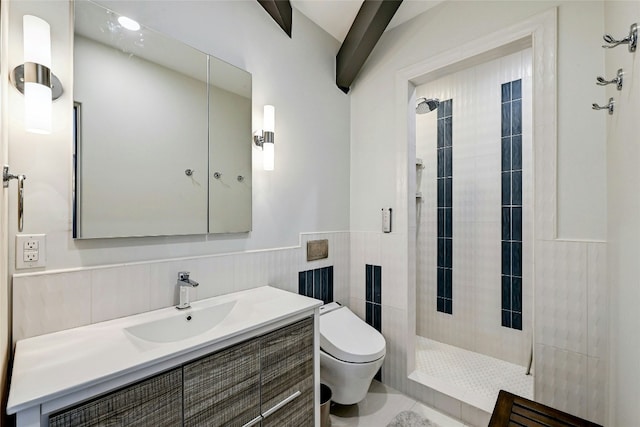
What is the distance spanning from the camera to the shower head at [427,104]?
259 cm

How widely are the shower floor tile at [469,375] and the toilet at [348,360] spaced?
1.85ft

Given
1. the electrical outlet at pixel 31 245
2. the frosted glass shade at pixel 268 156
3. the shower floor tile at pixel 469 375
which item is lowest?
the shower floor tile at pixel 469 375

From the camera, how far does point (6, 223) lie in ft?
3.11

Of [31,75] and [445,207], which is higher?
[31,75]

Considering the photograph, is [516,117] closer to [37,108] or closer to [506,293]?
[506,293]

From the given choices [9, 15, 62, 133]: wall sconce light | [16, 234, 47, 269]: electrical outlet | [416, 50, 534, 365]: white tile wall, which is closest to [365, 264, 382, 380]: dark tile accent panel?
[416, 50, 534, 365]: white tile wall

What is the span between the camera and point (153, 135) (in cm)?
136

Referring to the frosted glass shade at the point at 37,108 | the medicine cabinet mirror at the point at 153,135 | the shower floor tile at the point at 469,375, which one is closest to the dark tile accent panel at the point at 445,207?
the shower floor tile at the point at 469,375

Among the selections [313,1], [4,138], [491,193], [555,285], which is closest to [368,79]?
[313,1]

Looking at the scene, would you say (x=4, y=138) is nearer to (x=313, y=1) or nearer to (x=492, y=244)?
(x=313, y=1)

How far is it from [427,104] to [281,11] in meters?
1.49

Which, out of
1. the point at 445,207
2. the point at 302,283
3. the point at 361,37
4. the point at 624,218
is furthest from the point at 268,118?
the point at 445,207

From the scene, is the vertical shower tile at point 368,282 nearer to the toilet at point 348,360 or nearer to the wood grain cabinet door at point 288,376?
the toilet at point 348,360

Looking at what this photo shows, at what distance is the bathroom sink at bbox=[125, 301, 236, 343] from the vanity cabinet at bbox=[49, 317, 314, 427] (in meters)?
0.33
